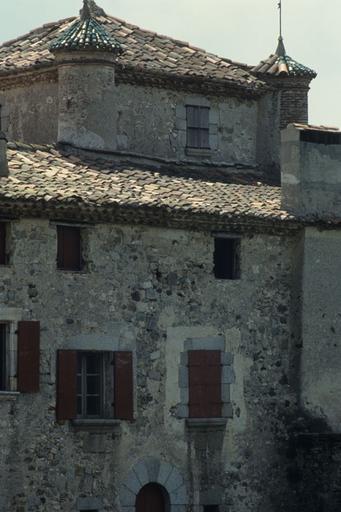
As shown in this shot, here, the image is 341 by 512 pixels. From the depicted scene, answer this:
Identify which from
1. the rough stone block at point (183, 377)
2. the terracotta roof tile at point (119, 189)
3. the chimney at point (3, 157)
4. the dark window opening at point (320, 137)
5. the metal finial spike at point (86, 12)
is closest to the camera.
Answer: the terracotta roof tile at point (119, 189)

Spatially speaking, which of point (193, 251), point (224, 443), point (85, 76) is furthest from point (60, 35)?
point (224, 443)

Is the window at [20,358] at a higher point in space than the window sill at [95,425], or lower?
higher

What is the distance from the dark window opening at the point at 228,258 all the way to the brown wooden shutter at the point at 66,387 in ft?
14.5

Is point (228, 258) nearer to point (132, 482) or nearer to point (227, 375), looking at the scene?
point (227, 375)

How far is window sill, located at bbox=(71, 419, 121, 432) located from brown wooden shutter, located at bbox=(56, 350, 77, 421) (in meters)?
0.19

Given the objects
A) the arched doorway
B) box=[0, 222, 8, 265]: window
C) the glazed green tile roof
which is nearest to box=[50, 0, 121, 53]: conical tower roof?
the glazed green tile roof

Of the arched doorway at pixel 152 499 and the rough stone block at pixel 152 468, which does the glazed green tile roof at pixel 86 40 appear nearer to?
the rough stone block at pixel 152 468

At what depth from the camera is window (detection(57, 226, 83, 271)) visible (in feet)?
153

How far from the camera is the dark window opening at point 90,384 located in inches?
1852

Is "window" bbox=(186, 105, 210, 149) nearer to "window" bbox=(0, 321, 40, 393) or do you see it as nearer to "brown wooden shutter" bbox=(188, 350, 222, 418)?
"brown wooden shutter" bbox=(188, 350, 222, 418)

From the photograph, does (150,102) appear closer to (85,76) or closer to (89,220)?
(85,76)

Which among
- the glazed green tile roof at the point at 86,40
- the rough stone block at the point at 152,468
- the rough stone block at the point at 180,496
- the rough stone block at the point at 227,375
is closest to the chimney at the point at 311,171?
the rough stone block at the point at 227,375

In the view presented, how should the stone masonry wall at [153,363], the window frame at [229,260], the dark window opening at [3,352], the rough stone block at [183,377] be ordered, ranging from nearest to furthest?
the dark window opening at [3,352] < the stone masonry wall at [153,363] < the rough stone block at [183,377] < the window frame at [229,260]

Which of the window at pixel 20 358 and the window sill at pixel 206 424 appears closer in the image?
the window at pixel 20 358
